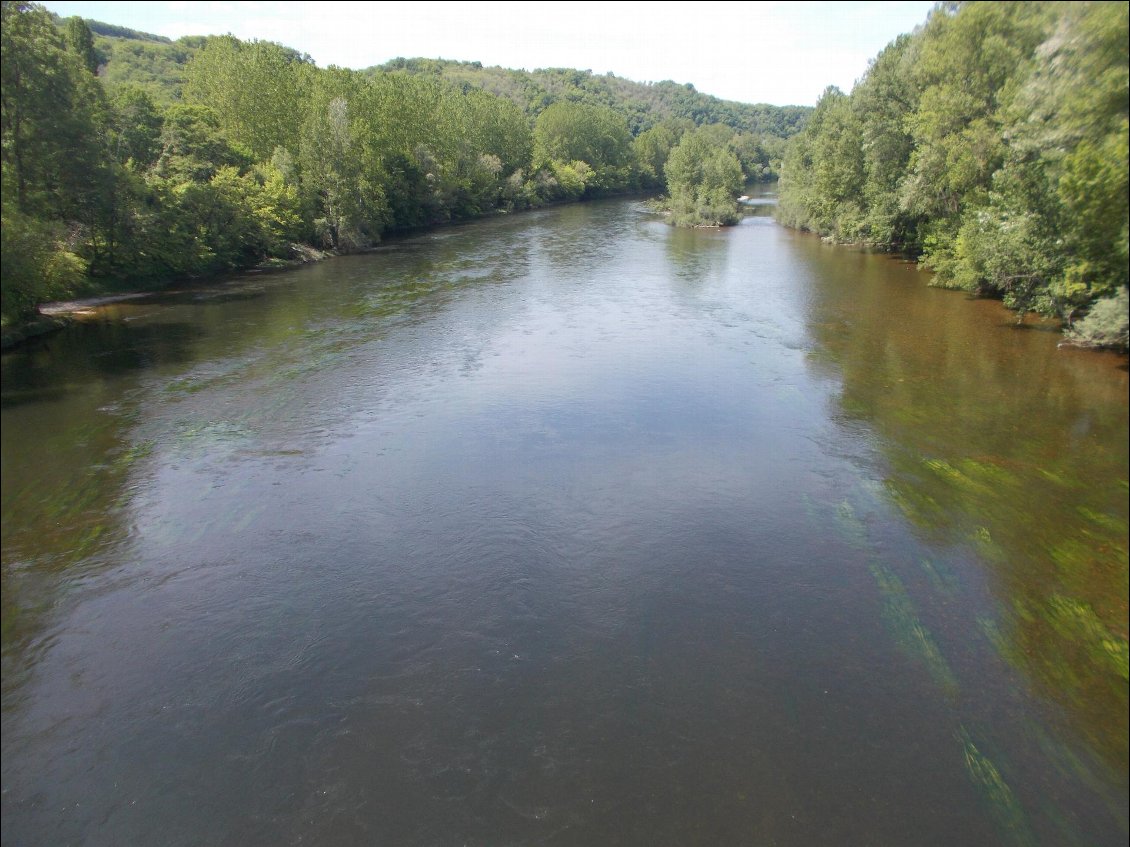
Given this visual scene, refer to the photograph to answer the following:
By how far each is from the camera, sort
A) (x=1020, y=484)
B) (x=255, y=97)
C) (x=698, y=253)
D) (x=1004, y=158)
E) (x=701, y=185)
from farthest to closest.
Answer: (x=701, y=185), (x=255, y=97), (x=698, y=253), (x=1004, y=158), (x=1020, y=484)

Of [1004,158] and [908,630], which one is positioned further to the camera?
[1004,158]

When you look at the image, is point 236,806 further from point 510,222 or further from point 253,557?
point 510,222

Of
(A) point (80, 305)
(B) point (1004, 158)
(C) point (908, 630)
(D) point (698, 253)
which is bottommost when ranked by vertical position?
(D) point (698, 253)

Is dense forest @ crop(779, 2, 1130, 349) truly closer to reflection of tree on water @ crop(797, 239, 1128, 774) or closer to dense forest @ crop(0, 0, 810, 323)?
reflection of tree on water @ crop(797, 239, 1128, 774)

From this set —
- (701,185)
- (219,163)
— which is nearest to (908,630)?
(219,163)

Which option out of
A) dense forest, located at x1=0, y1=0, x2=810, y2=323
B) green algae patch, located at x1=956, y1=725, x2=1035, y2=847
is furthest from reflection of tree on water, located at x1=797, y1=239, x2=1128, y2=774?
dense forest, located at x1=0, y1=0, x2=810, y2=323

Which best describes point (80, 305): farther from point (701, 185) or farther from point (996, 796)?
point (701, 185)

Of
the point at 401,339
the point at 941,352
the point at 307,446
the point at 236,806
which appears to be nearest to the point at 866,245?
the point at 941,352
